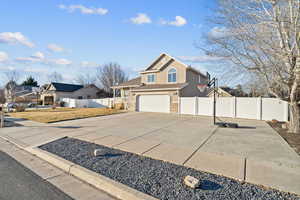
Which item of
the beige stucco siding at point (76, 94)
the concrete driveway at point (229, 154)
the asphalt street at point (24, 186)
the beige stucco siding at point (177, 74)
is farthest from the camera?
the beige stucco siding at point (76, 94)

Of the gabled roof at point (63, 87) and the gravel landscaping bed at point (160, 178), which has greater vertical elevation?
the gabled roof at point (63, 87)

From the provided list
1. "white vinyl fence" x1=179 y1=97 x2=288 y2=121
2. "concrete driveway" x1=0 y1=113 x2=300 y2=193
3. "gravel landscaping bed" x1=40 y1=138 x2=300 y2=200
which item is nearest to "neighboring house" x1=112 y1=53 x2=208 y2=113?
"white vinyl fence" x1=179 y1=97 x2=288 y2=121

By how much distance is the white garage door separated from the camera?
18266 mm

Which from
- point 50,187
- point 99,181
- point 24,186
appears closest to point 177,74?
point 99,181

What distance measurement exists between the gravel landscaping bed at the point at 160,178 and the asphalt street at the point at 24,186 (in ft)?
3.03

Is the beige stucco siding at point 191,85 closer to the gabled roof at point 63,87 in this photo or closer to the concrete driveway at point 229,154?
the concrete driveway at point 229,154

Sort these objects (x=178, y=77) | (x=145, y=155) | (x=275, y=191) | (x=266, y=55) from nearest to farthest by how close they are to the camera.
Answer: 1. (x=275, y=191)
2. (x=145, y=155)
3. (x=266, y=55)
4. (x=178, y=77)

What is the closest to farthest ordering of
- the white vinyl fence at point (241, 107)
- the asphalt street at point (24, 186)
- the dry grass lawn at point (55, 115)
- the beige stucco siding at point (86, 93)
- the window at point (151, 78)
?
1. the asphalt street at point (24, 186)
2. the white vinyl fence at point (241, 107)
3. the dry grass lawn at point (55, 115)
4. the window at point (151, 78)
5. the beige stucco siding at point (86, 93)

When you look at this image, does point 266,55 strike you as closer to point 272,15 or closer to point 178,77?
point 272,15

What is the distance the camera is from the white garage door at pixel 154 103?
59.9 ft

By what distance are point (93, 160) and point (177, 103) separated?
45.1 ft

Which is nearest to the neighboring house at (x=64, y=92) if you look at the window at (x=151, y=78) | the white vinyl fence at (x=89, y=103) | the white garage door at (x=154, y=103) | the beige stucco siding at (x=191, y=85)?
the white vinyl fence at (x=89, y=103)

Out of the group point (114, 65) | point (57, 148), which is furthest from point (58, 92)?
point (57, 148)

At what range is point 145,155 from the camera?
195 inches
